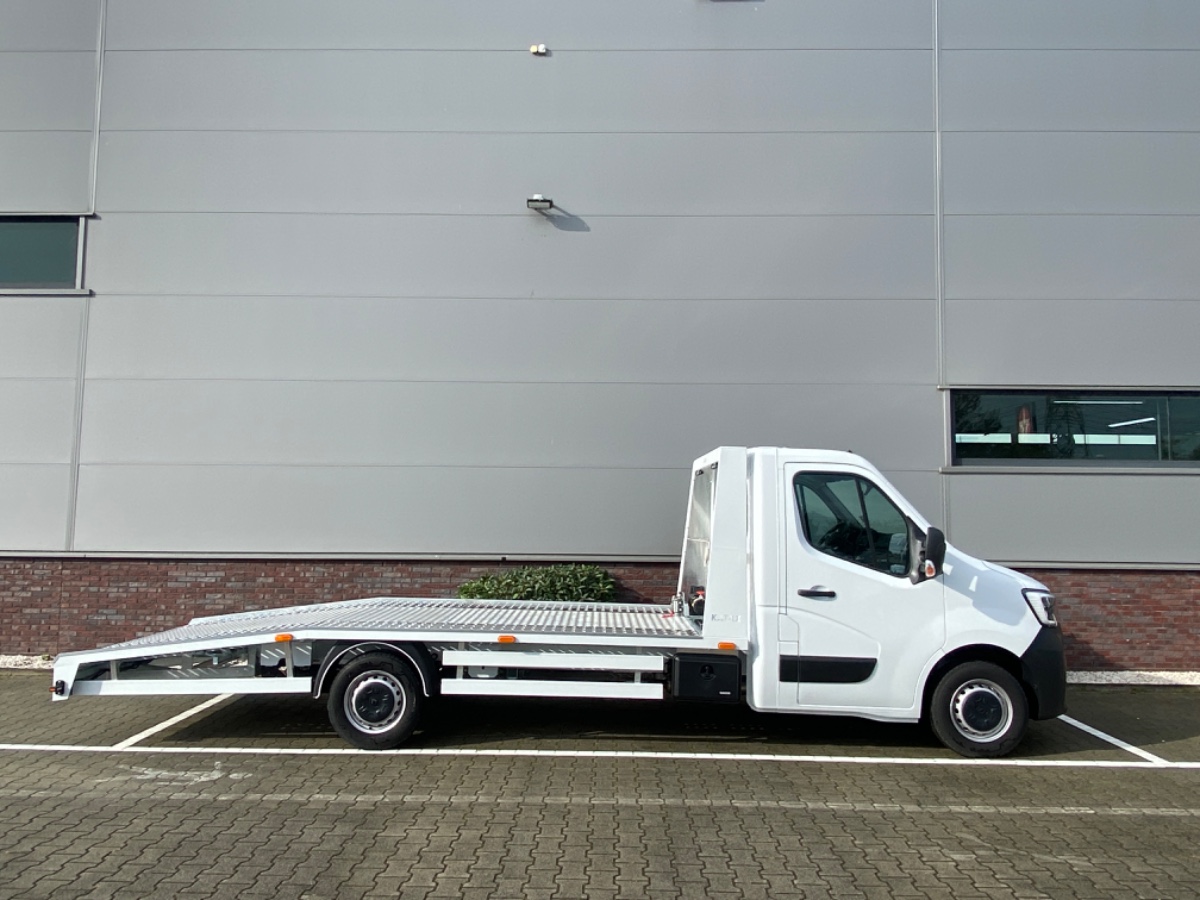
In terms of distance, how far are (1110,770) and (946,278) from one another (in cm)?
594

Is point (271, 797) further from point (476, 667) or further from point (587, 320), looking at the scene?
point (587, 320)

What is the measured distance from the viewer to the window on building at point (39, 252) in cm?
1101

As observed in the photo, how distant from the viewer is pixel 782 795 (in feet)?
19.8

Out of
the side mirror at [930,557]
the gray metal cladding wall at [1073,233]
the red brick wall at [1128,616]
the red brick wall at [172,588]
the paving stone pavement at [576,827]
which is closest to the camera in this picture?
the paving stone pavement at [576,827]

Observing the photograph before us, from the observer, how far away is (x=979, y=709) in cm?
686

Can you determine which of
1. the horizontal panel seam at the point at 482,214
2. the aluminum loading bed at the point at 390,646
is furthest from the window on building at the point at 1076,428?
the aluminum loading bed at the point at 390,646

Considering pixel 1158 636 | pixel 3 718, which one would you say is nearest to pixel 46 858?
pixel 3 718

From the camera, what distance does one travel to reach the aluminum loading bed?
6.81m

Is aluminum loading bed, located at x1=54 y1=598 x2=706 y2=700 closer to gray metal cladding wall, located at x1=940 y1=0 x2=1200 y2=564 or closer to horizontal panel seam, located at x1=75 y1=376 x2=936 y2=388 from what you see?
horizontal panel seam, located at x1=75 y1=376 x2=936 y2=388

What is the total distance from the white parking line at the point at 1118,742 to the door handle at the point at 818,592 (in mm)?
2966

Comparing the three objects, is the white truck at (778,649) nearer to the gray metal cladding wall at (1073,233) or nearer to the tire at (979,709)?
the tire at (979,709)

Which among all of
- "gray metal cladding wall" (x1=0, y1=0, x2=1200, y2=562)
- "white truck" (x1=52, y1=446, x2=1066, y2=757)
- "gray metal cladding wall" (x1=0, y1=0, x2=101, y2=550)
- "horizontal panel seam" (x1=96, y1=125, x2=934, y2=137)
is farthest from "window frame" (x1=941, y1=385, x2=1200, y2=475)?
"gray metal cladding wall" (x1=0, y1=0, x2=101, y2=550)

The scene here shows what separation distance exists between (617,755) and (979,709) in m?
2.82

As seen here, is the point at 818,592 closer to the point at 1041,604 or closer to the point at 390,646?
the point at 1041,604
